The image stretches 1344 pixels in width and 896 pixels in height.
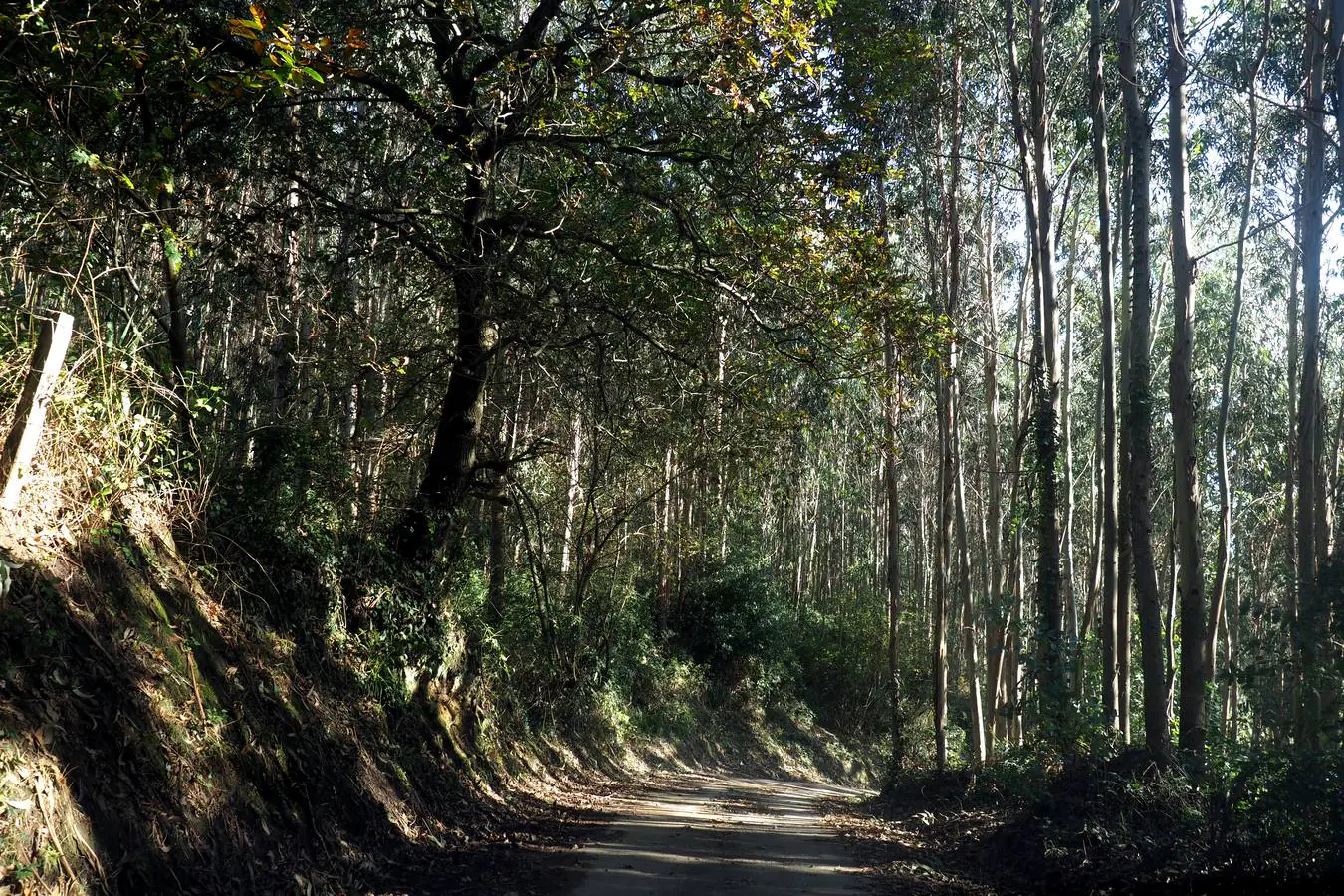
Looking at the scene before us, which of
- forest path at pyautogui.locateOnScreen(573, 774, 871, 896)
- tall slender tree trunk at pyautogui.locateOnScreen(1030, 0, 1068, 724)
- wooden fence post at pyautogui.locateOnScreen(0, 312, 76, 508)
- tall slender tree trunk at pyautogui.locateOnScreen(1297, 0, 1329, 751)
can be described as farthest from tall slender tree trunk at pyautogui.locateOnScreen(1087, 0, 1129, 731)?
wooden fence post at pyautogui.locateOnScreen(0, 312, 76, 508)

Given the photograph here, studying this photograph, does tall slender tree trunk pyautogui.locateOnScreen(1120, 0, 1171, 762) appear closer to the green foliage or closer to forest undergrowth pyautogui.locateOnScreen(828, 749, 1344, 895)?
forest undergrowth pyautogui.locateOnScreen(828, 749, 1344, 895)

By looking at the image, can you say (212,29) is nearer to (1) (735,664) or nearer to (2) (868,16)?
(2) (868,16)

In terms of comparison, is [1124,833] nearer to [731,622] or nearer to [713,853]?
[713,853]

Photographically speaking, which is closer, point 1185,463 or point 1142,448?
point 1185,463

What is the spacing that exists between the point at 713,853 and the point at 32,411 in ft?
21.9

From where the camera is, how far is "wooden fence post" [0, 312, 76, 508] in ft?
17.7

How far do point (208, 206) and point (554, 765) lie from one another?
9.75m

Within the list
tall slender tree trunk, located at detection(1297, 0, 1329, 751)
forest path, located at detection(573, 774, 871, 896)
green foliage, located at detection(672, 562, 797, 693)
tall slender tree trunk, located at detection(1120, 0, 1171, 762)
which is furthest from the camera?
green foliage, located at detection(672, 562, 797, 693)

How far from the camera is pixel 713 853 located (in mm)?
9070

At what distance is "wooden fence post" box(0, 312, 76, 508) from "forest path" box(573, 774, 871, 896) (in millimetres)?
4586

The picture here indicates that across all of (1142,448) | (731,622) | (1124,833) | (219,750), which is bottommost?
(1124,833)

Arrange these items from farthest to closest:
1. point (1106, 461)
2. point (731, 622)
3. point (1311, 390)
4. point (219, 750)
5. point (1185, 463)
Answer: point (731, 622) → point (1106, 461) → point (1311, 390) → point (1185, 463) → point (219, 750)

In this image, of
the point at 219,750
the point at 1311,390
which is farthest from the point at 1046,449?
the point at 219,750

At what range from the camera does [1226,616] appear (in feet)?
108
